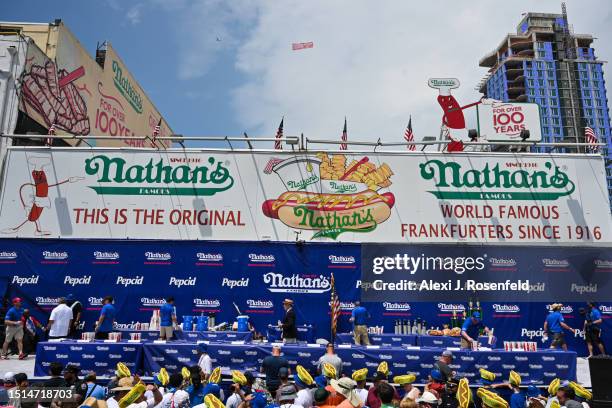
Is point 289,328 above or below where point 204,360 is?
above

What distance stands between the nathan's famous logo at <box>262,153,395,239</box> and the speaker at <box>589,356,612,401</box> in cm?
955

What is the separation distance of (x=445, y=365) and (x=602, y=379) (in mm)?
2537

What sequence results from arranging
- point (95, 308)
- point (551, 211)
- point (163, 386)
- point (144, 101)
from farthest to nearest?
1. point (144, 101)
2. point (551, 211)
3. point (95, 308)
4. point (163, 386)

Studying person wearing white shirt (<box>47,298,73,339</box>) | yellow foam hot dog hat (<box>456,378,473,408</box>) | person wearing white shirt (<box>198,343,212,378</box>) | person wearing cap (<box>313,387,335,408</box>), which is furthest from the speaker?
person wearing white shirt (<box>47,298,73,339</box>)

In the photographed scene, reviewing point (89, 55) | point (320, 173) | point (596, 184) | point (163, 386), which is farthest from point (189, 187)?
point (596, 184)

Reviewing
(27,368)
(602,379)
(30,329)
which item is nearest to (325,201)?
(27,368)

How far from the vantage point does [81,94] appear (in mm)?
22469

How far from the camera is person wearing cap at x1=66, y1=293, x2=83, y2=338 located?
14.7m

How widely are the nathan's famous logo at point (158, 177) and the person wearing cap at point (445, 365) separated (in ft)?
31.5

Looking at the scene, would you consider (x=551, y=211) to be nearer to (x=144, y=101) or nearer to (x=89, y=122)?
(x=89, y=122)

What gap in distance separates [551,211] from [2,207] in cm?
1904

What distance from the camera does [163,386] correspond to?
8.25 metres

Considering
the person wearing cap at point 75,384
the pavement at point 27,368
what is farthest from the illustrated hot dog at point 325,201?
the person wearing cap at point 75,384

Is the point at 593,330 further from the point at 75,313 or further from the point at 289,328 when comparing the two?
the point at 75,313
